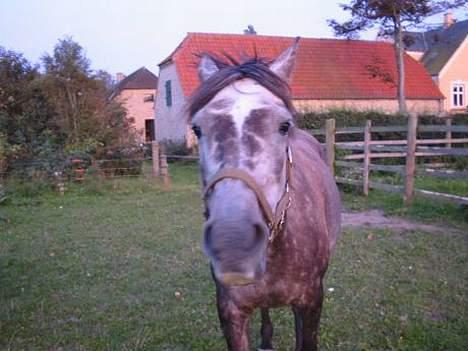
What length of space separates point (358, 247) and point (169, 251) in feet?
8.43

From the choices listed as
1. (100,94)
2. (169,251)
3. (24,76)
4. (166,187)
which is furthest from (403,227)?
(24,76)

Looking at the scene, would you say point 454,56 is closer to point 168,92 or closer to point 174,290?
point 168,92

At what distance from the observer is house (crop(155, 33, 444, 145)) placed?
891 inches

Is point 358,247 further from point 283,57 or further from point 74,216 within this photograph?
point 74,216

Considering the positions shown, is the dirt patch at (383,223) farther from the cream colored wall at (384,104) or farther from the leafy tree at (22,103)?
the cream colored wall at (384,104)

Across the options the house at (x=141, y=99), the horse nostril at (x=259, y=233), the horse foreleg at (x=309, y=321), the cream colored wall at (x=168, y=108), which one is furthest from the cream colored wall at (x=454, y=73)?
the horse nostril at (x=259, y=233)

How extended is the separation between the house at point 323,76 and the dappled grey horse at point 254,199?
61.8 feet

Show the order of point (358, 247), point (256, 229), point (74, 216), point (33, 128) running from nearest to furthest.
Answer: point (256, 229), point (358, 247), point (74, 216), point (33, 128)

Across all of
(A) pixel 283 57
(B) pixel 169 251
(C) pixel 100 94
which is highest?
(C) pixel 100 94

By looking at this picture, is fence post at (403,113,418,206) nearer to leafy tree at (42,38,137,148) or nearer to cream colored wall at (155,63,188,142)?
leafy tree at (42,38,137,148)

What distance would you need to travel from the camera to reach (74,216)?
9.31 m

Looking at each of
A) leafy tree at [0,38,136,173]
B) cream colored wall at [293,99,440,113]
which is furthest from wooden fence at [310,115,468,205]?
cream colored wall at [293,99,440,113]

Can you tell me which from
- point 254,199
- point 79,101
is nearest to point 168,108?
point 79,101

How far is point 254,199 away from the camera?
1581mm
